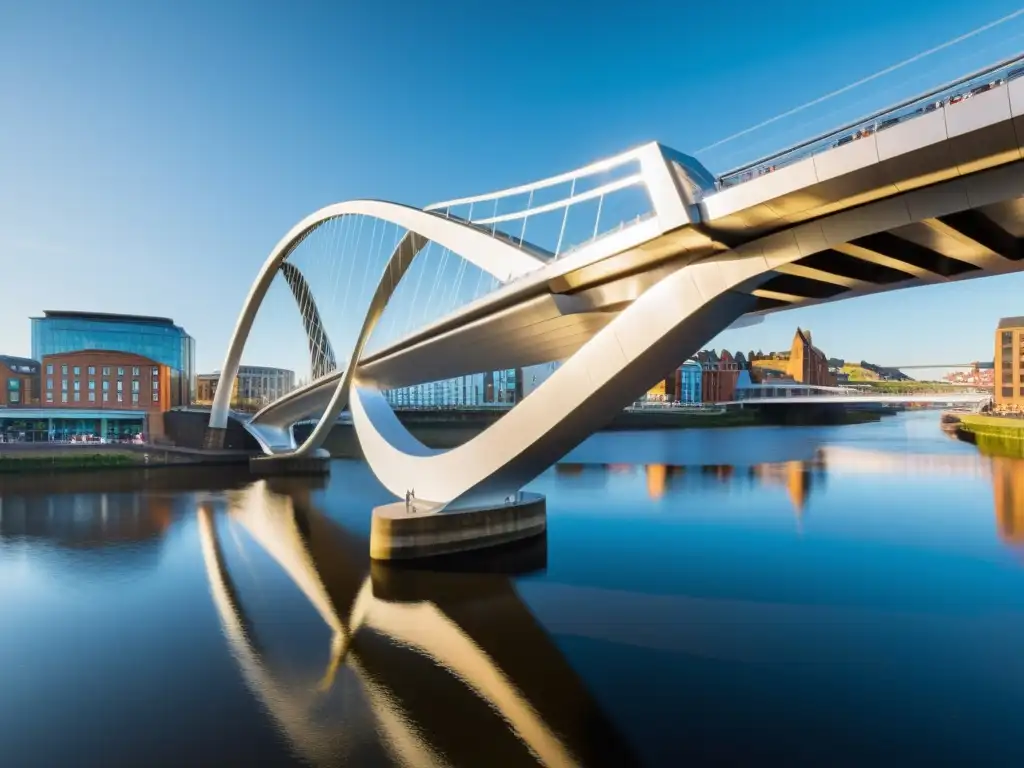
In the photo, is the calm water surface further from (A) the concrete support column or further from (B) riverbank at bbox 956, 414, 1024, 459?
(B) riverbank at bbox 956, 414, 1024, 459

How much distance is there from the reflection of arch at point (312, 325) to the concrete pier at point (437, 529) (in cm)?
2359

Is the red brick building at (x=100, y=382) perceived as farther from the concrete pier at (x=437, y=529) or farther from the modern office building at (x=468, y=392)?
the concrete pier at (x=437, y=529)

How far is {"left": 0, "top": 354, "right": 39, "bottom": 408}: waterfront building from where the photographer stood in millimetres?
51938

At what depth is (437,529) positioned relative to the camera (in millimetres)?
14539

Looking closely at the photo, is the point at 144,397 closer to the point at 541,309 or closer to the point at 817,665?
the point at 541,309

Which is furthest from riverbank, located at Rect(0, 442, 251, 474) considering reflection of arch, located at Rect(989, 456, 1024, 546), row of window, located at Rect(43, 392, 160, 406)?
reflection of arch, located at Rect(989, 456, 1024, 546)

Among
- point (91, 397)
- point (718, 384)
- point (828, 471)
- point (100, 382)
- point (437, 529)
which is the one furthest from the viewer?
point (718, 384)

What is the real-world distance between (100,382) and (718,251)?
56620 mm

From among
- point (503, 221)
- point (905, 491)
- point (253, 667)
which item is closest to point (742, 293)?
point (503, 221)

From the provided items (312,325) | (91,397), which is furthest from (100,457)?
(91,397)

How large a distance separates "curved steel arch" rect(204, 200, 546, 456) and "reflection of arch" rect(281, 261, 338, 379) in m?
1.88

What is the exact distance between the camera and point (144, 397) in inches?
2111

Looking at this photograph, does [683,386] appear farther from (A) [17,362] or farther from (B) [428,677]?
(B) [428,677]

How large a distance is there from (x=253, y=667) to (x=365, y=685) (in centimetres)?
183
